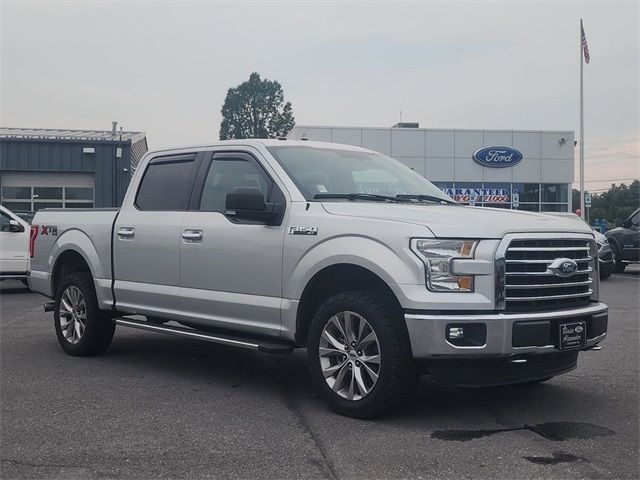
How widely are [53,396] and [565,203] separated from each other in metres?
36.8

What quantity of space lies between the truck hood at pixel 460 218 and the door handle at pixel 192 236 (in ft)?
4.13

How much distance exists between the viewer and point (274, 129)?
83.8 metres

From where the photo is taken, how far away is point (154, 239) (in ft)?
21.5

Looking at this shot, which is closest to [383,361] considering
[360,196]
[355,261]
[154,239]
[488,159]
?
[355,261]

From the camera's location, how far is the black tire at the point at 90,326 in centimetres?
723

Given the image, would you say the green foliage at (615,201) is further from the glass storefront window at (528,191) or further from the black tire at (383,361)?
the black tire at (383,361)

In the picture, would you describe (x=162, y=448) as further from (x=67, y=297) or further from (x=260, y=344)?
(x=67, y=297)

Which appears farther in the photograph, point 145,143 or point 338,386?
point 145,143

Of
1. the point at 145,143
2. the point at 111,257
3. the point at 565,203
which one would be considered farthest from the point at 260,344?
the point at 145,143

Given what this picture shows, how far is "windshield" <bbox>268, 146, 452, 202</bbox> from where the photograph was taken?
5789 mm

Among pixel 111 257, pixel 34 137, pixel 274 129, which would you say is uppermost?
pixel 274 129

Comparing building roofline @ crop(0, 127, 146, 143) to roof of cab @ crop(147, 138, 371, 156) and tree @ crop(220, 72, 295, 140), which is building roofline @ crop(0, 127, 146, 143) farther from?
tree @ crop(220, 72, 295, 140)

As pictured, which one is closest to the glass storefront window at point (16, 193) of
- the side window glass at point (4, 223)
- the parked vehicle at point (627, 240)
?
the side window glass at point (4, 223)

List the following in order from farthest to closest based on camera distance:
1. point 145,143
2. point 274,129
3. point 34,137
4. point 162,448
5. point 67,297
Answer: point 274,129
point 145,143
point 34,137
point 67,297
point 162,448
